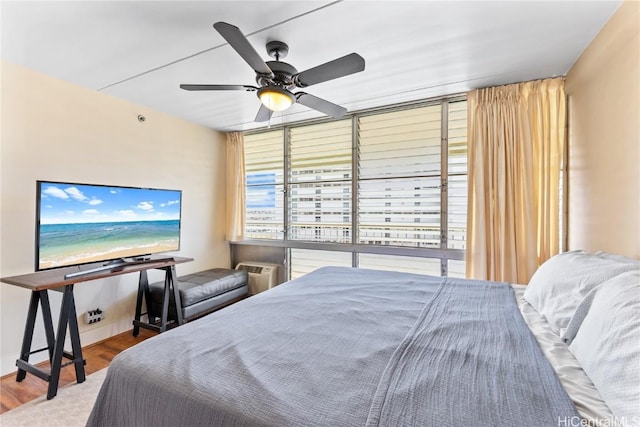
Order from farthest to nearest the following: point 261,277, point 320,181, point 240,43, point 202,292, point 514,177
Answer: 1. point 261,277
2. point 320,181
3. point 202,292
4. point 514,177
5. point 240,43

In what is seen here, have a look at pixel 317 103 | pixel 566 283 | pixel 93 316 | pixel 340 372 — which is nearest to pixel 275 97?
pixel 317 103

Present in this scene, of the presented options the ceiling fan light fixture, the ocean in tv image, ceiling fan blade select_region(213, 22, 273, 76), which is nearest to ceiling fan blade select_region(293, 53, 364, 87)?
the ceiling fan light fixture

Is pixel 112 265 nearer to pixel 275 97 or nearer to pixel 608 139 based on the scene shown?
pixel 275 97

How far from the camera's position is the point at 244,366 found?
99 cm

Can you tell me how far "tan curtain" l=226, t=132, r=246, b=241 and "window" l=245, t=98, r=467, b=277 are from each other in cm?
14

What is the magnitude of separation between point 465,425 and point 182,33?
248cm

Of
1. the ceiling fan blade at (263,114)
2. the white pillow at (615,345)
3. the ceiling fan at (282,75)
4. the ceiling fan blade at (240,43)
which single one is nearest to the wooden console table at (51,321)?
the ceiling fan at (282,75)

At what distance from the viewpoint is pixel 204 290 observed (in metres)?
3.23

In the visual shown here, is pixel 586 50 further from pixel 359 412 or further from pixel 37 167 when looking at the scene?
pixel 37 167

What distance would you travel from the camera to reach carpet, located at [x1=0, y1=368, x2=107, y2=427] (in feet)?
5.86

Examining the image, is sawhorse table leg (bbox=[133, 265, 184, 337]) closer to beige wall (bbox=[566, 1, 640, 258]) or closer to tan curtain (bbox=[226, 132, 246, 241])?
tan curtain (bbox=[226, 132, 246, 241])

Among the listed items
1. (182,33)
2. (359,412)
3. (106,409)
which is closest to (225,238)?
(182,33)

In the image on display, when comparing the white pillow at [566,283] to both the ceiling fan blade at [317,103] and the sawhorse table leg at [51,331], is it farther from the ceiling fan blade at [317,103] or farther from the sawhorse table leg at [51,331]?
the sawhorse table leg at [51,331]

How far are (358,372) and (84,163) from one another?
319 centimetres
